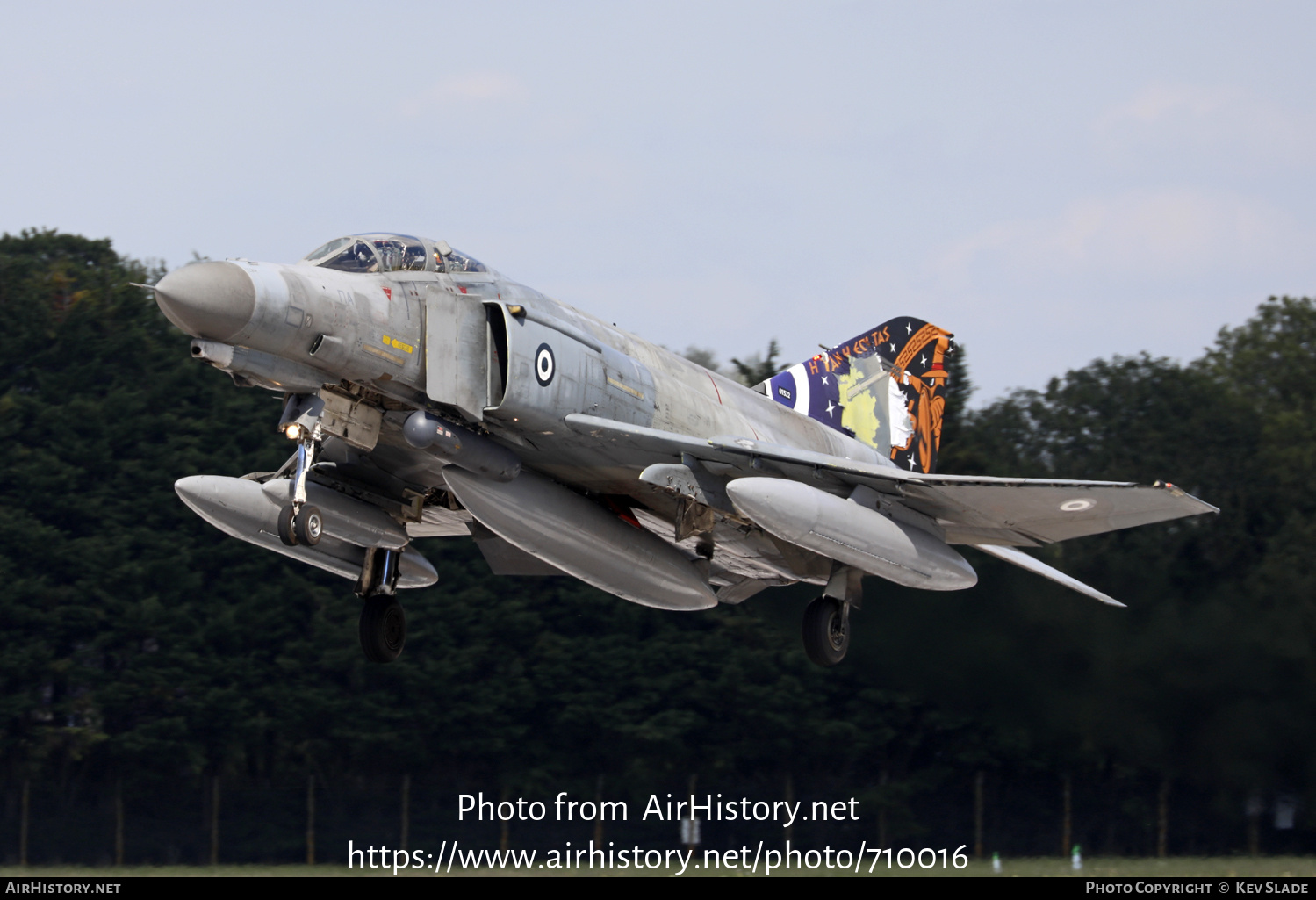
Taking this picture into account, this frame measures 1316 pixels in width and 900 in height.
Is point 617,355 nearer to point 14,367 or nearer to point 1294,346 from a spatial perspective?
point 14,367

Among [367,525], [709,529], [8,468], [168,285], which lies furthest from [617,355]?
[8,468]

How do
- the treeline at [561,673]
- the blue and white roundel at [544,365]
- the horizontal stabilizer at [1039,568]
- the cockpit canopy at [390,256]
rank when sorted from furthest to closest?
the treeline at [561,673] → the horizontal stabilizer at [1039,568] → the blue and white roundel at [544,365] → the cockpit canopy at [390,256]

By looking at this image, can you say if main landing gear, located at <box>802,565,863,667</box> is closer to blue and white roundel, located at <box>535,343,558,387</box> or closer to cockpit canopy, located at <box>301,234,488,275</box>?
blue and white roundel, located at <box>535,343,558,387</box>

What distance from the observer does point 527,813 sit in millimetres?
23406

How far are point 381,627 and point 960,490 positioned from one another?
19.0ft

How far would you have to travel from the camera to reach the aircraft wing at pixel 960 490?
520 inches

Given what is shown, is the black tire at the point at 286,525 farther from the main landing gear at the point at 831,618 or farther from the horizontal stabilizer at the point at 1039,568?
the horizontal stabilizer at the point at 1039,568

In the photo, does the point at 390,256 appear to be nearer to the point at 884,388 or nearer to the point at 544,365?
the point at 544,365

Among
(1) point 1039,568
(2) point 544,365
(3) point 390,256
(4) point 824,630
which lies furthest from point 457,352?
(1) point 1039,568

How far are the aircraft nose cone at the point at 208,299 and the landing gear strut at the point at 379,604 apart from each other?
442 cm

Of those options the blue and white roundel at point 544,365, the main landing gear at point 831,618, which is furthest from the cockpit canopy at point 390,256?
the main landing gear at point 831,618

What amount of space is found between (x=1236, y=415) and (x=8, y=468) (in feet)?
79.3

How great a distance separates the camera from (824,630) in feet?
50.2

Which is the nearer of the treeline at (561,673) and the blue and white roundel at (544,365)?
the blue and white roundel at (544,365)
